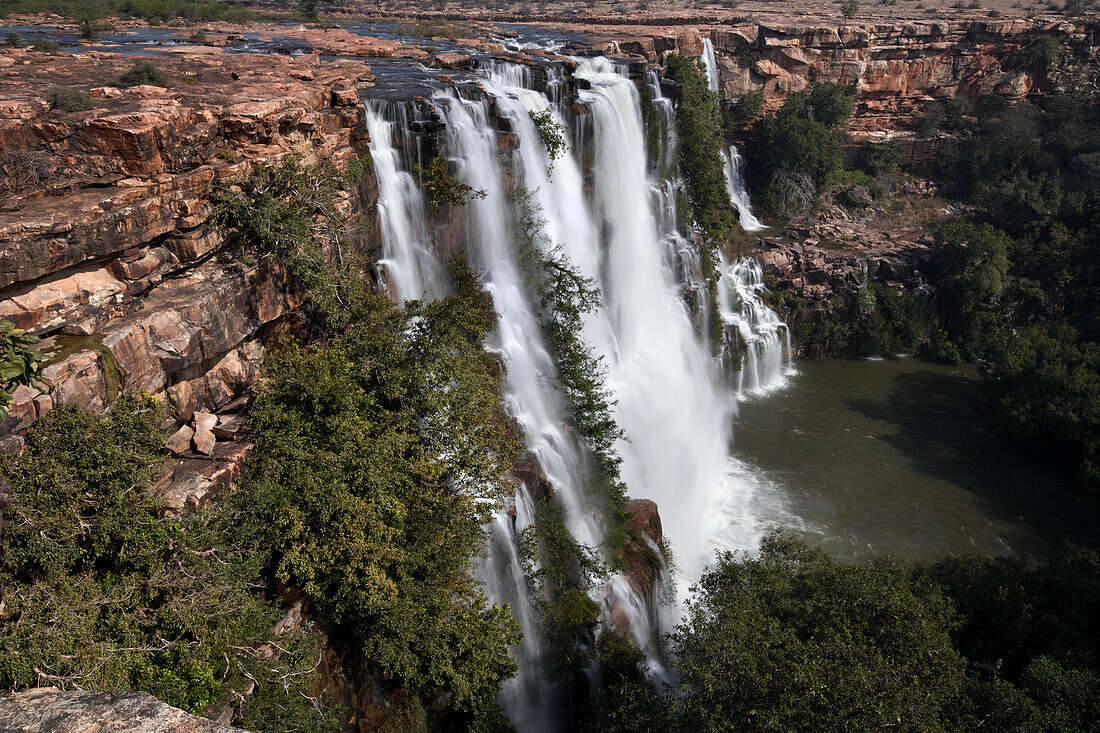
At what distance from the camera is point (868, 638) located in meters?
12.1

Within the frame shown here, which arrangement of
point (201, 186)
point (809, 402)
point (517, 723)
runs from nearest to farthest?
1. point (201, 186)
2. point (517, 723)
3. point (809, 402)

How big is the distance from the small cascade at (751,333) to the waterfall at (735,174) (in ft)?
16.3

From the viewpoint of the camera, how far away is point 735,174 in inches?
1614

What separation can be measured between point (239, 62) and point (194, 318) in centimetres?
1330

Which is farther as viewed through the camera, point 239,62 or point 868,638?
point 239,62

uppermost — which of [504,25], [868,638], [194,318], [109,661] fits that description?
[504,25]

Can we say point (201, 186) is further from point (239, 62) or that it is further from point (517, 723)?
point (517, 723)

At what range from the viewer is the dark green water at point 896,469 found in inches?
899

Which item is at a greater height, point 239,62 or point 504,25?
point 504,25

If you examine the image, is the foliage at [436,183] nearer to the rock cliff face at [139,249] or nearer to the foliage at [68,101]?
the rock cliff face at [139,249]

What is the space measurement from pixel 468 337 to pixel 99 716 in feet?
48.7

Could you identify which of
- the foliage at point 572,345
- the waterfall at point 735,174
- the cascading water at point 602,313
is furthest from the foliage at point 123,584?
the waterfall at point 735,174

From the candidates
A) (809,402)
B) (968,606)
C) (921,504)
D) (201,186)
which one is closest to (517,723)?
(968,606)

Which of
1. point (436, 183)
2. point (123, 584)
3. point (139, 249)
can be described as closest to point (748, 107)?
point (436, 183)
